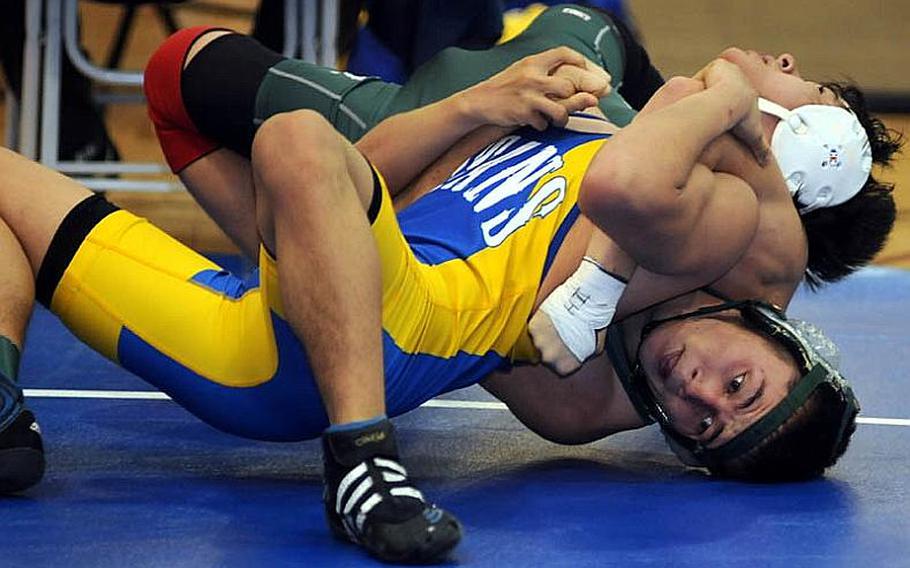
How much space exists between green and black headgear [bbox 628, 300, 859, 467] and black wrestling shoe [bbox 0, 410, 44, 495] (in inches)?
37.1

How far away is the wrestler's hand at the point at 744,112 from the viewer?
2734 millimetres

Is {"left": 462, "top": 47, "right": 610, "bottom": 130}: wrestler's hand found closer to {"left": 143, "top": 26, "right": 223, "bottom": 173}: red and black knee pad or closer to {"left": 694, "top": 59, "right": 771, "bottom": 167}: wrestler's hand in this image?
{"left": 694, "top": 59, "right": 771, "bottom": 167}: wrestler's hand

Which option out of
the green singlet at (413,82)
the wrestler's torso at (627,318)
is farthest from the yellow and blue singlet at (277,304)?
the green singlet at (413,82)

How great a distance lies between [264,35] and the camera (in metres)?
5.49

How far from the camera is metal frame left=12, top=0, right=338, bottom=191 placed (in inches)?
199

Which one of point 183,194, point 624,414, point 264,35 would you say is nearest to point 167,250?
point 624,414

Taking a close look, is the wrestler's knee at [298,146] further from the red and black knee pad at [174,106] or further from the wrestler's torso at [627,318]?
the red and black knee pad at [174,106]

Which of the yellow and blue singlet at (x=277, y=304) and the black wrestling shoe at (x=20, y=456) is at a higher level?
the yellow and blue singlet at (x=277, y=304)

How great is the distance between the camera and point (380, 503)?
2281 mm

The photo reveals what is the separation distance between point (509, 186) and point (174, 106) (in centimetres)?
71

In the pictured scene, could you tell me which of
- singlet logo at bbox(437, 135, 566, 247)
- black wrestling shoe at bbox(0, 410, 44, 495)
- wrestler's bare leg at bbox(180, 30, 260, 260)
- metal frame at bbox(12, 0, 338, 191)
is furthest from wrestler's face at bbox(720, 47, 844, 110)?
metal frame at bbox(12, 0, 338, 191)

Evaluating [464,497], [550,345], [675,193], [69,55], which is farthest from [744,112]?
[69,55]

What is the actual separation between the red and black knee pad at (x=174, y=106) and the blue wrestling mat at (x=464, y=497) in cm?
48

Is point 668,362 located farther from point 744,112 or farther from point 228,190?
point 228,190
